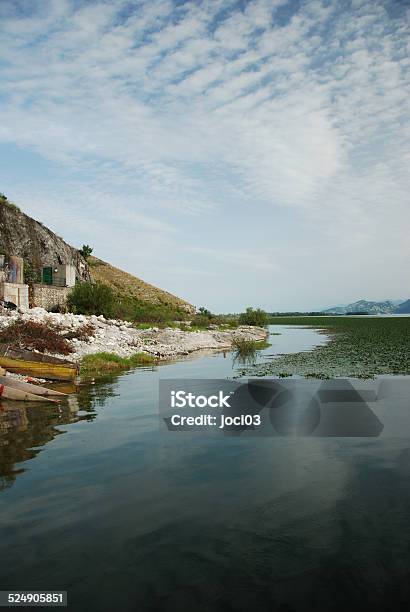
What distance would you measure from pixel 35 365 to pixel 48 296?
22.5m

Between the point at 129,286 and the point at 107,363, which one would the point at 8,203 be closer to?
the point at 107,363

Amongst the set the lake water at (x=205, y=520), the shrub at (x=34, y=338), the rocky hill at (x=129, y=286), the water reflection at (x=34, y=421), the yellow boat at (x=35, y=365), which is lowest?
the lake water at (x=205, y=520)

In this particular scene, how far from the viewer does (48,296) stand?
126 feet

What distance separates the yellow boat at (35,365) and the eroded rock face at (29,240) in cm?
3314

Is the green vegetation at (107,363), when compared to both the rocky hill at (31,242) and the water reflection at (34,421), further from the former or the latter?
the rocky hill at (31,242)

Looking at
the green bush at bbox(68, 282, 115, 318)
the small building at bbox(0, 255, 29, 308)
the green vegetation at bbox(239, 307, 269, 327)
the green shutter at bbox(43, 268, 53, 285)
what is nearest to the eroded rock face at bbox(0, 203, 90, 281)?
the green shutter at bbox(43, 268, 53, 285)

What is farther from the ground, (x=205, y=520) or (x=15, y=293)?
(x=15, y=293)

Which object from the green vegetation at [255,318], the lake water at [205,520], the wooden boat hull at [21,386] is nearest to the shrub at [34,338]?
the wooden boat hull at [21,386]

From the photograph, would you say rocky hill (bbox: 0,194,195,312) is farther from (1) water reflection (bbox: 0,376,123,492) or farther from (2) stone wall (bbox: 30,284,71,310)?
(1) water reflection (bbox: 0,376,123,492)

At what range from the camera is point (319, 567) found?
499cm

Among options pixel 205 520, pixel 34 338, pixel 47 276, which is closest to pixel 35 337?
pixel 34 338

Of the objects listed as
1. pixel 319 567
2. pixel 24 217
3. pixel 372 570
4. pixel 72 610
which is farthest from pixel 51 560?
pixel 24 217

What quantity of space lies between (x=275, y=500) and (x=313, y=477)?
4.10 feet

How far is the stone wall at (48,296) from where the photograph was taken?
3684 centimetres
